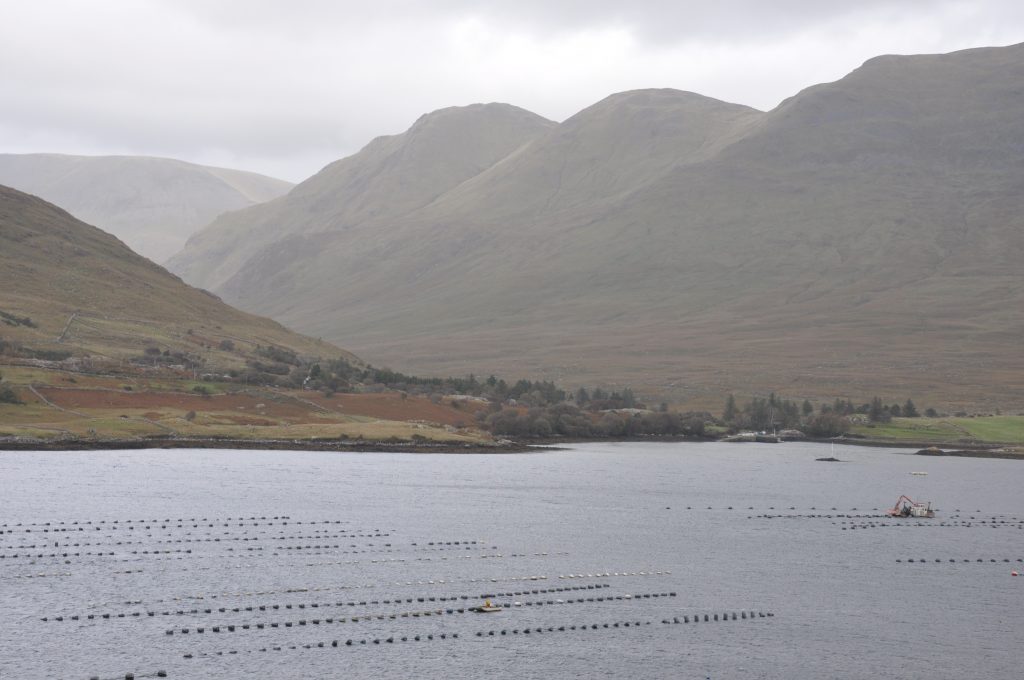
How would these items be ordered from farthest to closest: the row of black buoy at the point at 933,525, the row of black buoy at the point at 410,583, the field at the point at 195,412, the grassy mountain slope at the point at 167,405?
the grassy mountain slope at the point at 167,405
the field at the point at 195,412
the row of black buoy at the point at 933,525
the row of black buoy at the point at 410,583

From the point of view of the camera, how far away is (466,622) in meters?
62.0

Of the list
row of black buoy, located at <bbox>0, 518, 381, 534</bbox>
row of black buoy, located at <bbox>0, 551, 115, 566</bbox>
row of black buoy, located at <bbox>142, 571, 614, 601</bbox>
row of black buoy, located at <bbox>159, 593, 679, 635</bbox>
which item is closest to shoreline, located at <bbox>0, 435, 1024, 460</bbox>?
row of black buoy, located at <bbox>0, 518, 381, 534</bbox>

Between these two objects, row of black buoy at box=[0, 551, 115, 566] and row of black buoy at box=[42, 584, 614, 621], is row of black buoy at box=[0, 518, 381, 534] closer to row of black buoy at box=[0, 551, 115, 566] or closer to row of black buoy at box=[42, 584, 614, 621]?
row of black buoy at box=[0, 551, 115, 566]

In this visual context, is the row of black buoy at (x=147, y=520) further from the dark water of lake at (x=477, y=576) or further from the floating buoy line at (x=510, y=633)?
the floating buoy line at (x=510, y=633)

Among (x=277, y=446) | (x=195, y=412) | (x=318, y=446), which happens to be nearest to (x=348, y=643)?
(x=277, y=446)

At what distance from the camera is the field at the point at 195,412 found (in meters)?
145

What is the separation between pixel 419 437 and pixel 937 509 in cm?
6892

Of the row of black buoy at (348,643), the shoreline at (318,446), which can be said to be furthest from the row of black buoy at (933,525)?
the shoreline at (318,446)

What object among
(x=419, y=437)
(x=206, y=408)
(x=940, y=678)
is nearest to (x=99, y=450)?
(x=206, y=408)

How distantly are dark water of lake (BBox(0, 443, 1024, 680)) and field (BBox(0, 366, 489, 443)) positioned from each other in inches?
674

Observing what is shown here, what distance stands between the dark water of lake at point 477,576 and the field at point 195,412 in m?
17.1

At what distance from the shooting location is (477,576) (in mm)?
73312

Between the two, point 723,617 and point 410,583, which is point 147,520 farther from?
point 723,617

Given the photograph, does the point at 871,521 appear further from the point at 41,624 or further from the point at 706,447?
the point at 706,447
